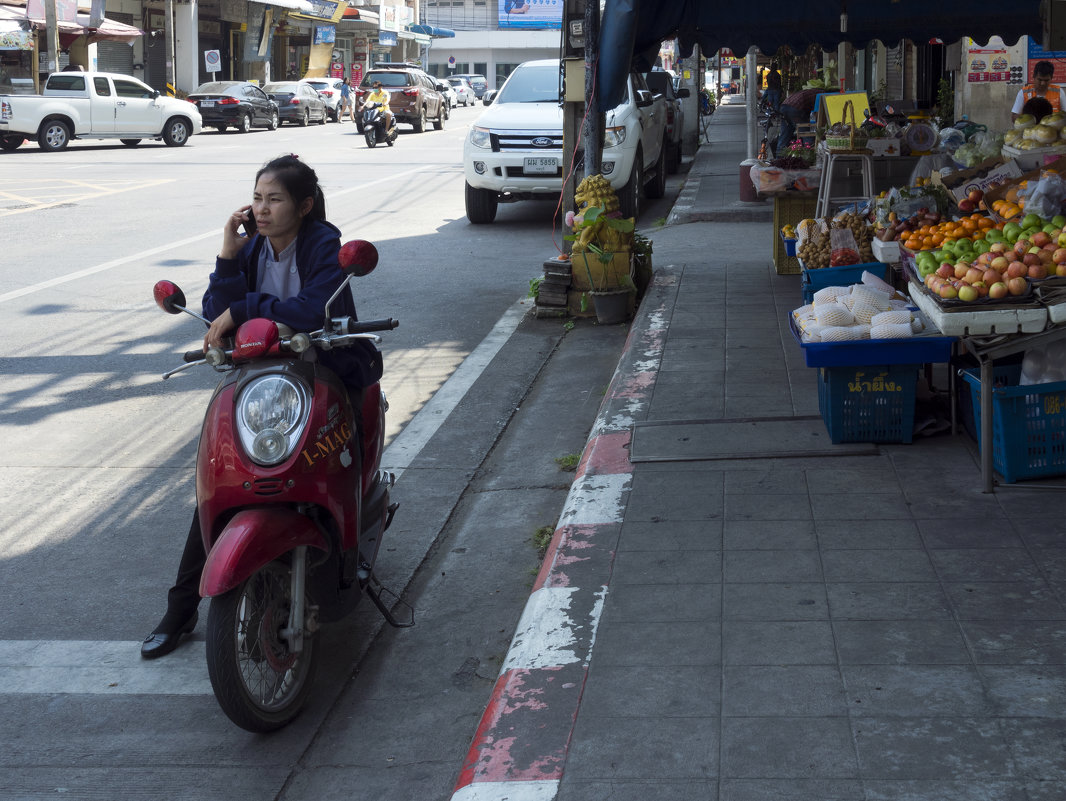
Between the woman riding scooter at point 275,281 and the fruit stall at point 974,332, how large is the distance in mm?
2327

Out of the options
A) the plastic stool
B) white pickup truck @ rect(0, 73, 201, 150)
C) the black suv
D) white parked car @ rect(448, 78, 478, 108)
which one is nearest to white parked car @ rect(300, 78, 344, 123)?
the black suv

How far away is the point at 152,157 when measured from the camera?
80.8 feet

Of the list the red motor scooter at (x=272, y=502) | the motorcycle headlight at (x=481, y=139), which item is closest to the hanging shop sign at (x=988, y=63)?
the motorcycle headlight at (x=481, y=139)

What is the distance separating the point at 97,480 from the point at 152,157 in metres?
20.4

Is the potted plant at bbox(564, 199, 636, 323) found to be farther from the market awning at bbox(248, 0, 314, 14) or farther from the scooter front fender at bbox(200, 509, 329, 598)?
the market awning at bbox(248, 0, 314, 14)

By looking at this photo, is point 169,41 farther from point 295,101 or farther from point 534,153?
point 534,153

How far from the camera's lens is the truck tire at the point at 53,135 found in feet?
83.9

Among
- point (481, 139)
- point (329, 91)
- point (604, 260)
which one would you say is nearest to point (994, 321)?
point (604, 260)

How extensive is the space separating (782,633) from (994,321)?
1786 millimetres

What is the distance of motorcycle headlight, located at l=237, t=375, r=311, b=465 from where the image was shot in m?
3.48

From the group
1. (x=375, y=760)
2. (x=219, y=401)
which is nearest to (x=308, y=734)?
(x=375, y=760)

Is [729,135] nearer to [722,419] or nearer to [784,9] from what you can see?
[784,9]

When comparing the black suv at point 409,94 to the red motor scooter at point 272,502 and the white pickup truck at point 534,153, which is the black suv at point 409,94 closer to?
the white pickup truck at point 534,153

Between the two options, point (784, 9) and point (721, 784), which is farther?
point (784, 9)
